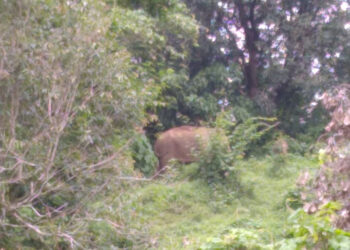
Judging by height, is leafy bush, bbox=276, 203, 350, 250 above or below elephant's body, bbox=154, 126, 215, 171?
above

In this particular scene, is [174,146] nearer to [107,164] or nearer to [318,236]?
[107,164]

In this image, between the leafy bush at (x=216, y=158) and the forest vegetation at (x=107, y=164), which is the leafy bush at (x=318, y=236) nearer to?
the forest vegetation at (x=107, y=164)

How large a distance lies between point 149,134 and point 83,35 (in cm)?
643

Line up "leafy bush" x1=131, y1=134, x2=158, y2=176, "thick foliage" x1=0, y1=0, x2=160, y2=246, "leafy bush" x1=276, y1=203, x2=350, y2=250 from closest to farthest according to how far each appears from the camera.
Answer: "leafy bush" x1=276, y1=203, x2=350, y2=250 → "thick foliage" x1=0, y1=0, x2=160, y2=246 → "leafy bush" x1=131, y1=134, x2=158, y2=176

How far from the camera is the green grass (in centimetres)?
663

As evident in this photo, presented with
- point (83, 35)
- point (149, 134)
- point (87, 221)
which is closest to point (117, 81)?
point (83, 35)

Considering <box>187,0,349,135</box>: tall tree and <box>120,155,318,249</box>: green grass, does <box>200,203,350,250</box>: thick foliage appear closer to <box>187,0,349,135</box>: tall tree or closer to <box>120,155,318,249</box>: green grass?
<box>120,155,318,249</box>: green grass

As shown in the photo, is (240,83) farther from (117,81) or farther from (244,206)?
(117,81)

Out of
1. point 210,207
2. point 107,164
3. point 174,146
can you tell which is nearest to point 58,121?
point 107,164

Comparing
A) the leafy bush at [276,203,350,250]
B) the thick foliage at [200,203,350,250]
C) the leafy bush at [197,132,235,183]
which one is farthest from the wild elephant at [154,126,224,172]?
the leafy bush at [276,203,350,250]

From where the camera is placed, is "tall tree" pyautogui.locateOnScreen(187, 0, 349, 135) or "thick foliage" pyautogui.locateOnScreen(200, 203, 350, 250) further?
"tall tree" pyautogui.locateOnScreen(187, 0, 349, 135)

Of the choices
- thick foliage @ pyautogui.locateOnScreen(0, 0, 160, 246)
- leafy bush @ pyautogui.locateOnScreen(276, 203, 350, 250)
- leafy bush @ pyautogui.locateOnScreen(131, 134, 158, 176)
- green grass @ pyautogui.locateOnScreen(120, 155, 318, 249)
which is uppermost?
thick foliage @ pyautogui.locateOnScreen(0, 0, 160, 246)

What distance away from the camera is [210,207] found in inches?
315

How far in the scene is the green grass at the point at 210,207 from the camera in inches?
261
